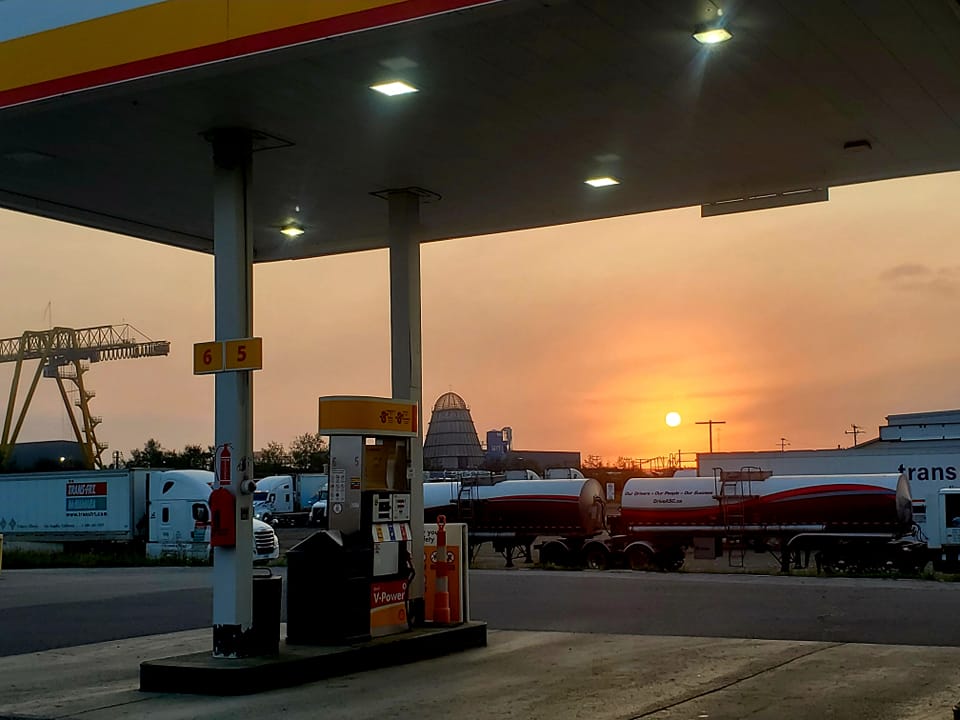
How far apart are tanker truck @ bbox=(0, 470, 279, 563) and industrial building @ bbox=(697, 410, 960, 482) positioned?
19.2m

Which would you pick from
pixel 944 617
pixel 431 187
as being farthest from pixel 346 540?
pixel 944 617

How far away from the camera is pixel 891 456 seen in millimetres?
41781

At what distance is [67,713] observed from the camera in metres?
10.4

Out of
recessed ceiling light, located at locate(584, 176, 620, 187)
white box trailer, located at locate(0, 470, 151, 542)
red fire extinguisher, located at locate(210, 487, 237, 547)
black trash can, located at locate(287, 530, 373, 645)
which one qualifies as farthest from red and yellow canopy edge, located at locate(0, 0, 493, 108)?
white box trailer, located at locate(0, 470, 151, 542)

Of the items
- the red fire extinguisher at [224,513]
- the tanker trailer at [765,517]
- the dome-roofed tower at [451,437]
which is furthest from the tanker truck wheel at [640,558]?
the dome-roofed tower at [451,437]

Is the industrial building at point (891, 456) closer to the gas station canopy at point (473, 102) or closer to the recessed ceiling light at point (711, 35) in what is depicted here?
the gas station canopy at point (473, 102)

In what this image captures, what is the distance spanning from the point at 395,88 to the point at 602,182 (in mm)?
4505

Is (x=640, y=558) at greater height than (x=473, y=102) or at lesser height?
lesser

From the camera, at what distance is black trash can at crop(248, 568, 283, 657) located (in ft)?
38.9

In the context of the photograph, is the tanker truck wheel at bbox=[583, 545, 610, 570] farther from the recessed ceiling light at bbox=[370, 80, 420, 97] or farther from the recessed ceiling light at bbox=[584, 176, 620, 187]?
the recessed ceiling light at bbox=[370, 80, 420, 97]

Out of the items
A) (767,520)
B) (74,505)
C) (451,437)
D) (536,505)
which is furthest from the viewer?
(451,437)

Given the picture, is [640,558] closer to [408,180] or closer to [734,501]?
[734,501]

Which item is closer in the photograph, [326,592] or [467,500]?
[326,592]

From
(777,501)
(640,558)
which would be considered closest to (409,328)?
(640,558)
